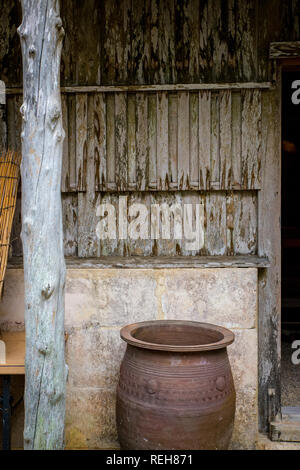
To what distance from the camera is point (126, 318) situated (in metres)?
3.04

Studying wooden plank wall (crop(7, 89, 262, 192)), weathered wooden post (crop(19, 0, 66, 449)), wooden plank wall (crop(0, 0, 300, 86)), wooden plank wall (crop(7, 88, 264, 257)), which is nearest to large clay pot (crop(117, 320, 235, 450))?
weathered wooden post (crop(19, 0, 66, 449))

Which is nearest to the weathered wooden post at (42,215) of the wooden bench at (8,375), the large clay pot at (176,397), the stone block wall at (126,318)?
the wooden bench at (8,375)

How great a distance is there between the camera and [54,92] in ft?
7.10

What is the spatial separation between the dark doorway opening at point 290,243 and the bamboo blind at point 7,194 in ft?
7.09

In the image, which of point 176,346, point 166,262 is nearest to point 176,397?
point 176,346

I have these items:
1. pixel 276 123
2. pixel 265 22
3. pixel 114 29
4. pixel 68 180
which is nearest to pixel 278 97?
pixel 276 123

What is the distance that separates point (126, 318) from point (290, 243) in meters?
4.88

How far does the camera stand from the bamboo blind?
2783mm

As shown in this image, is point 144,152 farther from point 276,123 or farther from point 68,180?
point 276,123

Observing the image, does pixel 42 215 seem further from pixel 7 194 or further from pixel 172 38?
pixel 172 38

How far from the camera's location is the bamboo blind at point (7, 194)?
9.13ft

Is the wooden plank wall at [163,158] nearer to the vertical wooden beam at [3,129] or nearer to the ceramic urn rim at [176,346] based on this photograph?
the vertical wooden beam at [3,129]

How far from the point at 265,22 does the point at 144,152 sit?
4.09 feet

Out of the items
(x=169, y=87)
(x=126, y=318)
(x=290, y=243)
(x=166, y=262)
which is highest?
(x=169, y=87)
